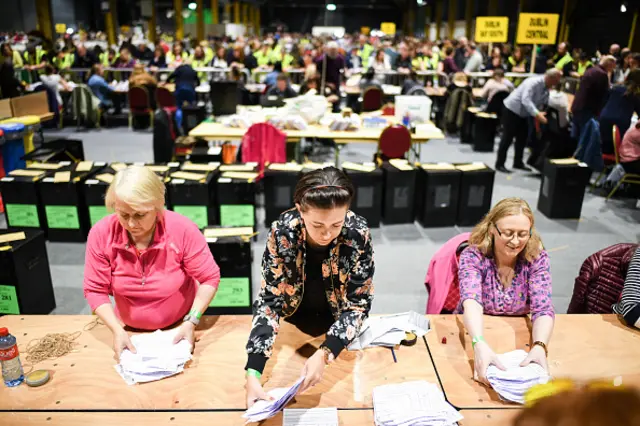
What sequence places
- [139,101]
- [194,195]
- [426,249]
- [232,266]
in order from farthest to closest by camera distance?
[139,101] → [426,249] → [194,195] → [232,266]

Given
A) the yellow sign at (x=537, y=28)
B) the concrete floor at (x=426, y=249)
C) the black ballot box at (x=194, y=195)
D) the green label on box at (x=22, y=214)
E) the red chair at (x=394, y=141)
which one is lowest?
the concrete floor at (x=426, y=249)

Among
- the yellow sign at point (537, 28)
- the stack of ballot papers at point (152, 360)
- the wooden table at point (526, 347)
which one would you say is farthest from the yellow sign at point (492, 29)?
the stack of ballot papers at point (152, 360)

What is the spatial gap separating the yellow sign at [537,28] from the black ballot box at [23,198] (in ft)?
24.4

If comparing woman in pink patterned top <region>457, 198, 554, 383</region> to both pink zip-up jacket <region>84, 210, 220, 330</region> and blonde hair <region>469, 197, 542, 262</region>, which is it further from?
pink zip-up jacket <region>84, 210, 220, 330</region>

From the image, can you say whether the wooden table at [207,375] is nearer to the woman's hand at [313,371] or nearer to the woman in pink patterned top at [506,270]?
the woman's hand at [313,371]

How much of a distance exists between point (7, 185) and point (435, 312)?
397 centimetres

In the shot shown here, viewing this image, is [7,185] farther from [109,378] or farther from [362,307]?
[362,307]

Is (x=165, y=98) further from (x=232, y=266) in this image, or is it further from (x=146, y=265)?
(x=146, y=265)

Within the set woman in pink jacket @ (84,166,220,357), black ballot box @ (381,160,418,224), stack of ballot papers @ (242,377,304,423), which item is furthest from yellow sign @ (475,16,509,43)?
stack of ballot papers @ (242,377,304,423)

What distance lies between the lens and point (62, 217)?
15.1 feet

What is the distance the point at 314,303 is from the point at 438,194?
3.40m

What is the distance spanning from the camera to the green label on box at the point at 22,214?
4.50 m

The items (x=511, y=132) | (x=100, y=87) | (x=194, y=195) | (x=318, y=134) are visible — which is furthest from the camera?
(x=100, y=87)

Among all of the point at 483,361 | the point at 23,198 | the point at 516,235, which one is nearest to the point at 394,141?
the point at 516,235
